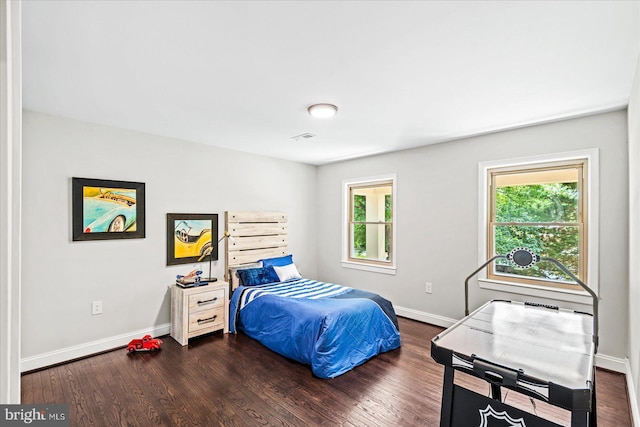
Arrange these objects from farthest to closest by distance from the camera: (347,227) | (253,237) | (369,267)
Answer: (347,227) → (369,267) → (253,237)

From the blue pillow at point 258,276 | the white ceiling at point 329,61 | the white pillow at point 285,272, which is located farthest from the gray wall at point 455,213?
the blue pillow at point 258,276

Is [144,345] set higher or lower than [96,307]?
lower

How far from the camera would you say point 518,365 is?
1518 millimetres

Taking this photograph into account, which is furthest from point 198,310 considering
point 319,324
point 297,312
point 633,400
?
point 633,400

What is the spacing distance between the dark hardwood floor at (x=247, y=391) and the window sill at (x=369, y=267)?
142 cm

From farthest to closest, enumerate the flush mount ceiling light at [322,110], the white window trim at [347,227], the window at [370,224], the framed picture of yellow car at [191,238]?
the window at [370,224], the white window trim at [347,227], the framed picture of yellow car at [191,238], the flush mount ceiling light at [322,110]

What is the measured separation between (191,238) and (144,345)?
4.26 feet

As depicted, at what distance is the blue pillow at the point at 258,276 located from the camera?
13.6 ft

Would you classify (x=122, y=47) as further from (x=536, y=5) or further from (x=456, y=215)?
(x=456, y=215)

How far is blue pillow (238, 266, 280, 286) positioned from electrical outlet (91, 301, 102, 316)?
1550mm

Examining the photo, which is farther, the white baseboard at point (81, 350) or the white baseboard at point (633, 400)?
the white baseboard at point (81, 350)

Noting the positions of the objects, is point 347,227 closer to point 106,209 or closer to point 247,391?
point 247,391

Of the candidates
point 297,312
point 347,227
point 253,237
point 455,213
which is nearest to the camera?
point 297,312

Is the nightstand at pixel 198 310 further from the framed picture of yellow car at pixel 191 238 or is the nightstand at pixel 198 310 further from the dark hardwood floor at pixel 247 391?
the framed picture of yellow car at pixel 191 238
